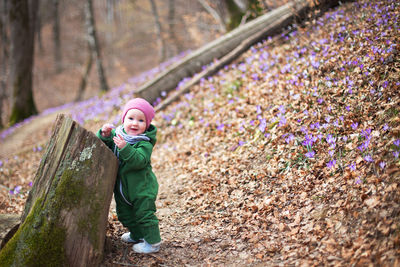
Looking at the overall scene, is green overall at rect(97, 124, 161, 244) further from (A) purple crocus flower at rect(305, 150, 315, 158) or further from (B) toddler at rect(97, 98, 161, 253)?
(A) purple crocus flower at rect(305, 150, 315, 158)

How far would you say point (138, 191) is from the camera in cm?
324

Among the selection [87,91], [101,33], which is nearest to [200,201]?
[87,91]

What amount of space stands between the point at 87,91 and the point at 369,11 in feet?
74.7

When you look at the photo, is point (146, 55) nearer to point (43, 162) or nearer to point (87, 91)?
point (87, 91)

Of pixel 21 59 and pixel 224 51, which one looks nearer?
pixel 224 51

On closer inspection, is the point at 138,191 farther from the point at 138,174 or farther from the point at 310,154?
the point at 310,154

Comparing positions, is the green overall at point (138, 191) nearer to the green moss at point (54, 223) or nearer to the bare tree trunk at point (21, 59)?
the green moss at point (54, 223)

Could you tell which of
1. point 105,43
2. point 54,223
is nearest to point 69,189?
point 54,223

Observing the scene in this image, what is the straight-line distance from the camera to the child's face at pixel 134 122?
10.9 feet

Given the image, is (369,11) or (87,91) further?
(87,91)

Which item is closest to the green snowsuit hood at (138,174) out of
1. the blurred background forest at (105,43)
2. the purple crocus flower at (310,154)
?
the purple crocus flower at (310,154)

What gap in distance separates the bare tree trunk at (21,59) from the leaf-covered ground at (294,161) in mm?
7204

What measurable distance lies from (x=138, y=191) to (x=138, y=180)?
0.40ft

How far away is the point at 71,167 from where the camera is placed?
2986 mm
